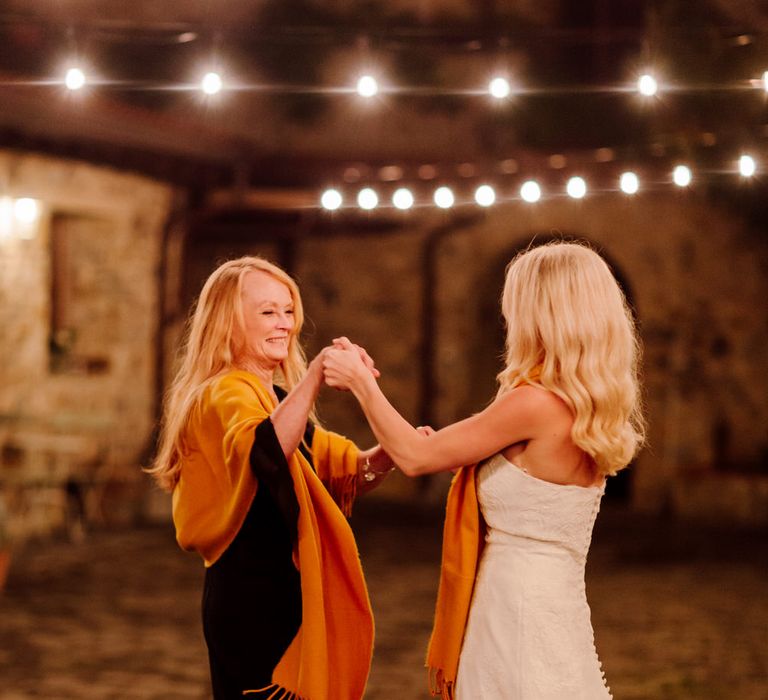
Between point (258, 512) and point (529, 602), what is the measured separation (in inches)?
25.8

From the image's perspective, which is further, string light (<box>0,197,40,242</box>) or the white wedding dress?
string light (<box>0,197,40,242</box>)

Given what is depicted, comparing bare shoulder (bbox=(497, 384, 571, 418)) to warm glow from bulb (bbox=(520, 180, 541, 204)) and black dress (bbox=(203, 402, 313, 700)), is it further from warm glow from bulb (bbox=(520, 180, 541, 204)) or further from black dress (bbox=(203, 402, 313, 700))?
warm glow from bulb (bbox=(520, 180, 541, 204))

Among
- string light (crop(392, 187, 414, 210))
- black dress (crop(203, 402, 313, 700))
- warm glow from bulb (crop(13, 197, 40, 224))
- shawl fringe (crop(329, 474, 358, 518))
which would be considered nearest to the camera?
black dress (crop(203, 402, 313, 700))

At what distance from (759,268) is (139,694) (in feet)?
22.9

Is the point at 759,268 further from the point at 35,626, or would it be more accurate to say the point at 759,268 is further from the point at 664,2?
the point at 35,626

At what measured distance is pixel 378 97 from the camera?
9906 millimetres

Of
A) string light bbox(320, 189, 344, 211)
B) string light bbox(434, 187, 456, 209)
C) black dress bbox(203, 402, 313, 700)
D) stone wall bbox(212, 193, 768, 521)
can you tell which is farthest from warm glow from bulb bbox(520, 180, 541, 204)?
stone wall bbox(212, 193, 768, 521)

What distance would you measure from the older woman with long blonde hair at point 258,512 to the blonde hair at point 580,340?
1.41 ft

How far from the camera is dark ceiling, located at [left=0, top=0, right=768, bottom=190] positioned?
8.45 metres

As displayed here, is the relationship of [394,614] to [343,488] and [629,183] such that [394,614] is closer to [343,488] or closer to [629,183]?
[629,183]

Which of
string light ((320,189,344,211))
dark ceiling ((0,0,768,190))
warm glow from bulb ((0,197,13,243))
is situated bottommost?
string light ((320,189,344,211))

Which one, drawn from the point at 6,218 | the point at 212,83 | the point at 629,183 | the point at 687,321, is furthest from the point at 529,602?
the point at 687,321

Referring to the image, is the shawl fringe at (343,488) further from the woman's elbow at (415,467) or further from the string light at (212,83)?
the string light at (212,83)

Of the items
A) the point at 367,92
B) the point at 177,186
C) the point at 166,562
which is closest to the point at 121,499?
the point at 166,562
